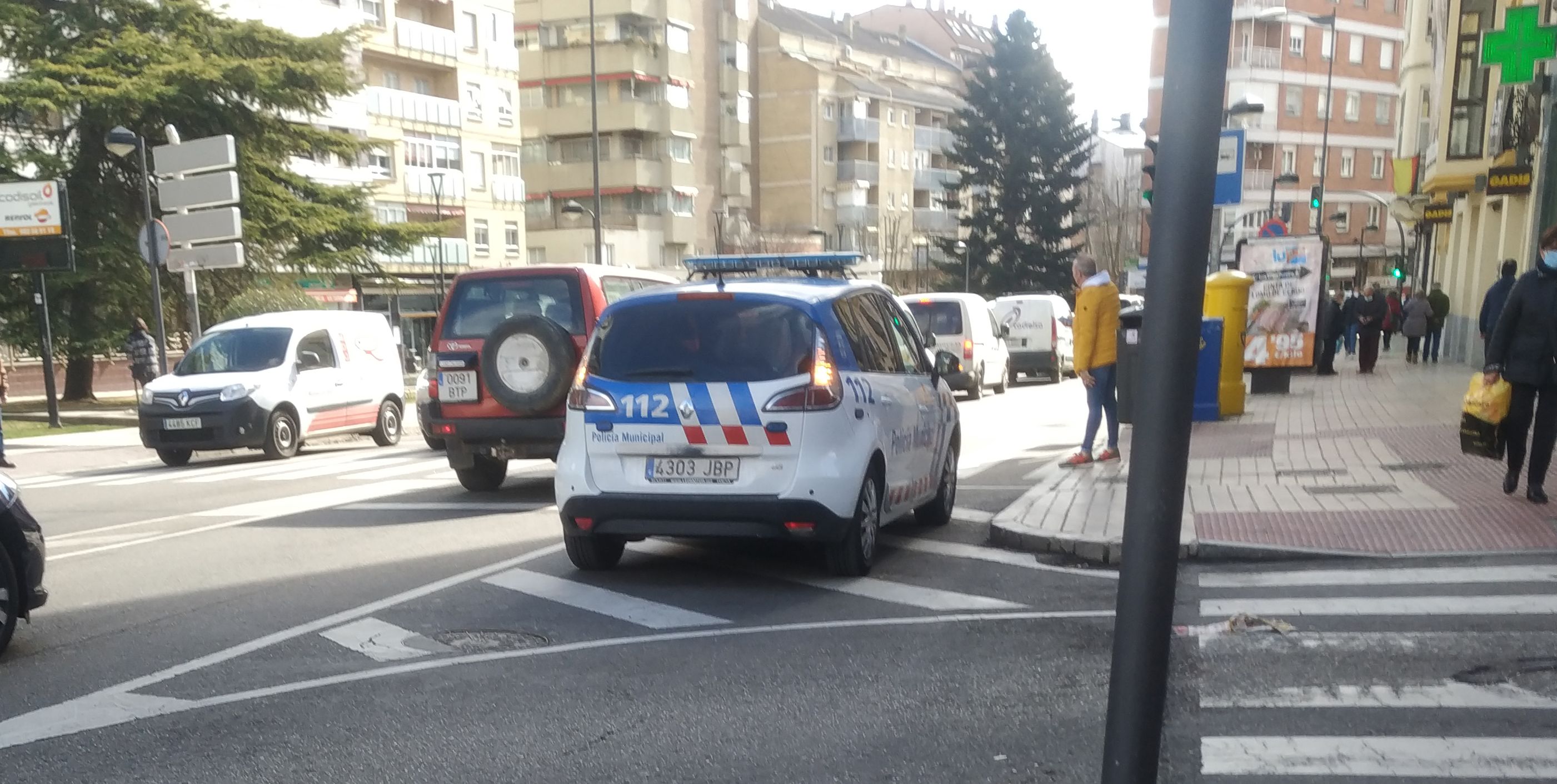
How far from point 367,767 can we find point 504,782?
55cm

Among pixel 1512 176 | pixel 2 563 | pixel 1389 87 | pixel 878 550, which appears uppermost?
pixel 1389 87

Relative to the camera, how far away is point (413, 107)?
51.7 metres

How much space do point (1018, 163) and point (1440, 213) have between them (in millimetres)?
33446

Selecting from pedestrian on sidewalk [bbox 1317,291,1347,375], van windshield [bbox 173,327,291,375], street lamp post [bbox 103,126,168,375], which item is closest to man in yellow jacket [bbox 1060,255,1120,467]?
van windshield [bbox 173,327,291,375]

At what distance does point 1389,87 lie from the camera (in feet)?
240

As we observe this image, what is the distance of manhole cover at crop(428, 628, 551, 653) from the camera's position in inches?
254

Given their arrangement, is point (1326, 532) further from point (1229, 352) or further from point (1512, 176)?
point (1512, 176)

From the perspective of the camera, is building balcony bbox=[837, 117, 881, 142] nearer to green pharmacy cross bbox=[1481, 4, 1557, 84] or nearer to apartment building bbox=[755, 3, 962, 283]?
apartment building bbox=[755, 3, 962, 283]

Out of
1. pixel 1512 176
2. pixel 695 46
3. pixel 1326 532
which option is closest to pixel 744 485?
pixel 1326 532

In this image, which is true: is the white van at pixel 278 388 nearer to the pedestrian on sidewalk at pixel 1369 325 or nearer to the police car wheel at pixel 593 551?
the police car wheel at pixel 593 551

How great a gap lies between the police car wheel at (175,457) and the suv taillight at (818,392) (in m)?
12.3

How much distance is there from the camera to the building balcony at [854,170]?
79875mm

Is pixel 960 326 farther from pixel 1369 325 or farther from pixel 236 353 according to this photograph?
pixel 236 353

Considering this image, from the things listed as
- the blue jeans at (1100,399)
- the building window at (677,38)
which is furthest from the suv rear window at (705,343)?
the building window at (677,38)
